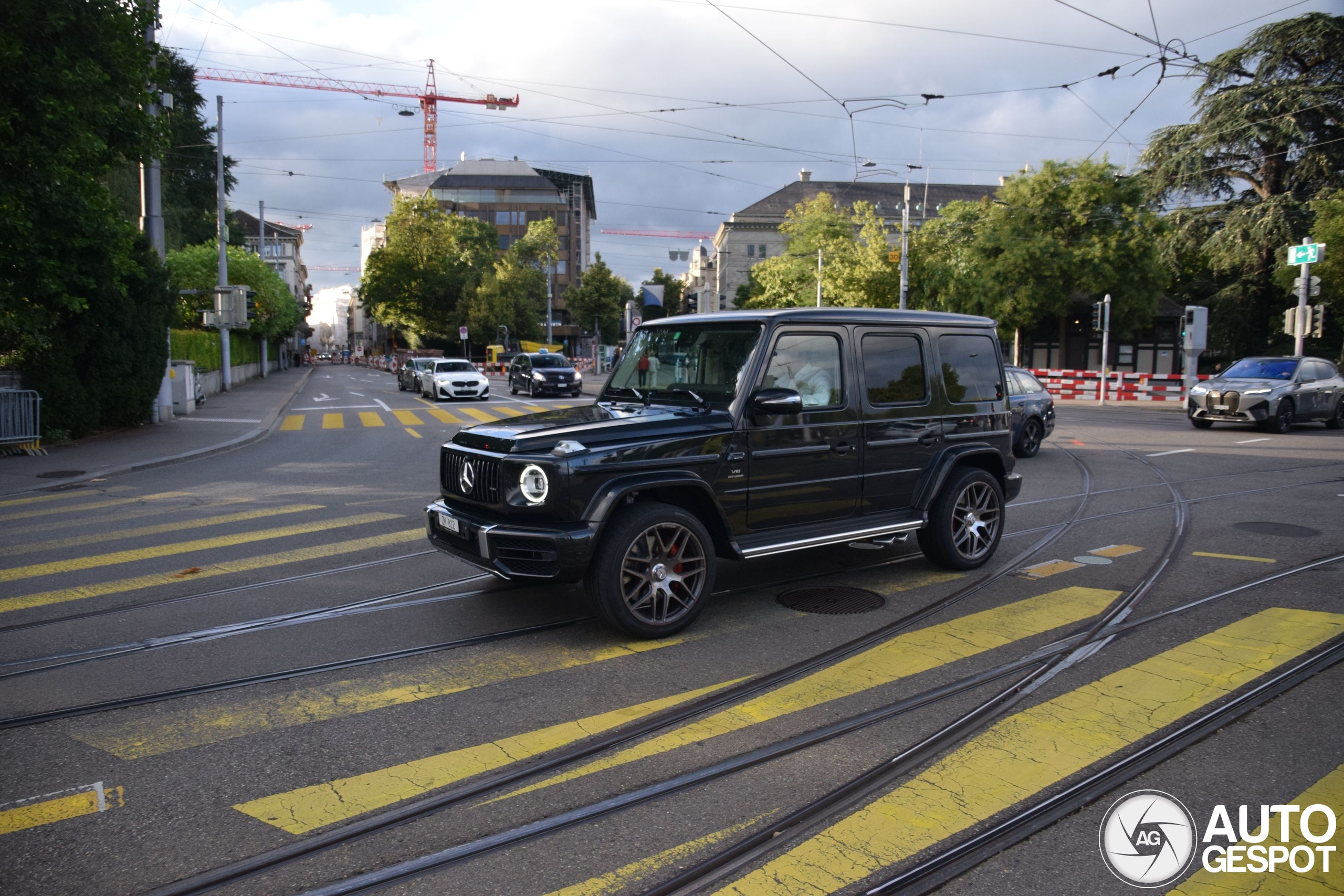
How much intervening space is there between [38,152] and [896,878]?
1405 centimetres

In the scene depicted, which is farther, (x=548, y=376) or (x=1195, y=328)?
(x=548, y=376)

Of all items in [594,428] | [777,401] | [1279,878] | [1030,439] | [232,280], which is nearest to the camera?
[1279,878]

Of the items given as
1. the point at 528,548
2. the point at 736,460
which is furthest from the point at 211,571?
the point at 736,460

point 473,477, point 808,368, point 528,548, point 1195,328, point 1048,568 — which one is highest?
point 1195,328

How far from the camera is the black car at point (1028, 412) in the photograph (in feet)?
49.9

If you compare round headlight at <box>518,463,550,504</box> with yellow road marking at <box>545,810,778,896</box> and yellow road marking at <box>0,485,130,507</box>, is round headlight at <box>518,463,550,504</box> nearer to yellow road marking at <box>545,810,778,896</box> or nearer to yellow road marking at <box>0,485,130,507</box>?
yellow road marking at <box>545,810,778,896</box>

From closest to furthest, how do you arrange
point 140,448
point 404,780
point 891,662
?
point 404,780 < point 891,662 < point 140,448

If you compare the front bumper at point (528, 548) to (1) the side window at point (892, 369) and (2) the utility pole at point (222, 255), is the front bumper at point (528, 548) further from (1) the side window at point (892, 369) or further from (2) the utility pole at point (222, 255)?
(2) the utility pole at point (222, 255)

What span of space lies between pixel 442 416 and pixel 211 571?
60.0ft

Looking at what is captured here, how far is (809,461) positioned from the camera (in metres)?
6.12

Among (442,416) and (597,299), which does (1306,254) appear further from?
(597,299)

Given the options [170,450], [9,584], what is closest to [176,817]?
[9,584]

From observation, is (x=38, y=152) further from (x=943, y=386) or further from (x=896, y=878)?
(x=896, y=878)

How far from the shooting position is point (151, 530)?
9203 mm
